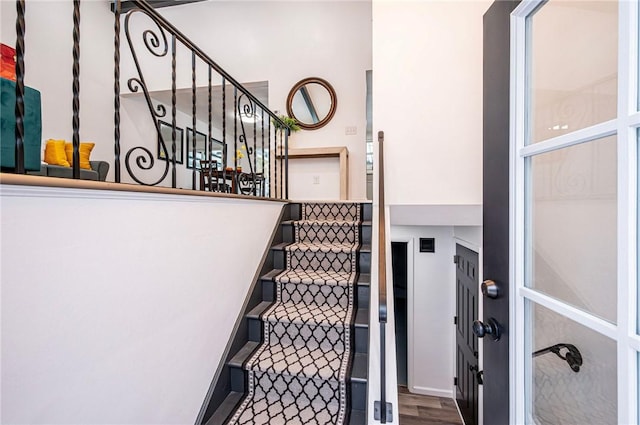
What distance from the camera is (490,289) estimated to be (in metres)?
1.05

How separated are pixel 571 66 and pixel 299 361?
5.62 ft

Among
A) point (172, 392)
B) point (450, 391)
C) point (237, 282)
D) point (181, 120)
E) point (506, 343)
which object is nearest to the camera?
point (506, 343)

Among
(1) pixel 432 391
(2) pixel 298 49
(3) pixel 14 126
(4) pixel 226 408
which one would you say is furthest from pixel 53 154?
(1) pixel 432 391

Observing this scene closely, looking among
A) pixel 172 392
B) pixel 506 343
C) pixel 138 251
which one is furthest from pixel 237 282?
pixel 506 343

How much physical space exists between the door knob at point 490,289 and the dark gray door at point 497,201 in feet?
0.05

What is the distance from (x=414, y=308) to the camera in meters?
3.86

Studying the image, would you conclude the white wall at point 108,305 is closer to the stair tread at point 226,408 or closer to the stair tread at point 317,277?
the stair tread at point 226,408

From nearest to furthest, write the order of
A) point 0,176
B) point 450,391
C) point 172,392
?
point 0,176 → point 172,392 → point 450,391

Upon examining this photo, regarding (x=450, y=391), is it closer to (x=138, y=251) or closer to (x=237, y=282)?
(x=237, y=282)

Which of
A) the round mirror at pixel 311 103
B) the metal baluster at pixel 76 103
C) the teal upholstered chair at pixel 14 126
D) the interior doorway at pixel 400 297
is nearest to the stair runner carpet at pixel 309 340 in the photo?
the metal baluster at pixel 76 103

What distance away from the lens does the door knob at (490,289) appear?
1.04m

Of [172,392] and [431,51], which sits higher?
[431,51]

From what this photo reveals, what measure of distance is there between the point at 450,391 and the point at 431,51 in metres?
3.86

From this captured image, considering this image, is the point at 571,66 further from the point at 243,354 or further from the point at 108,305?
the point at 243,354
